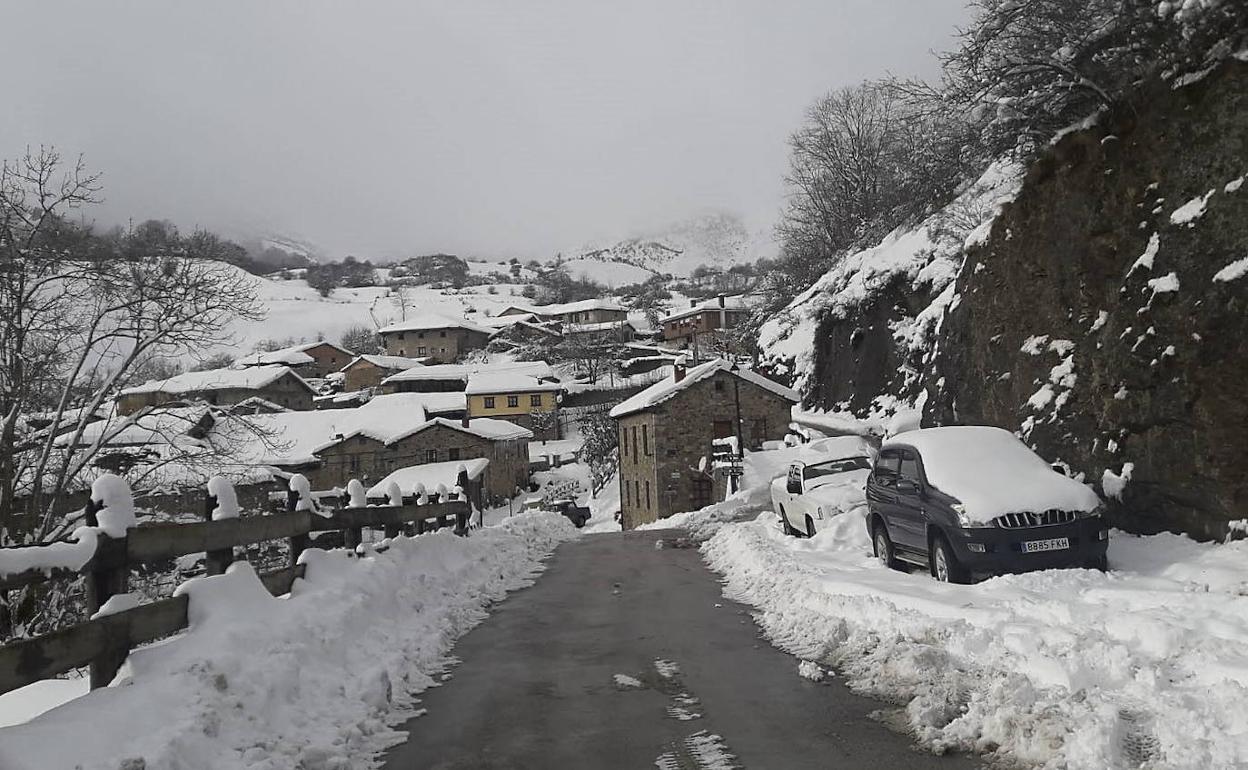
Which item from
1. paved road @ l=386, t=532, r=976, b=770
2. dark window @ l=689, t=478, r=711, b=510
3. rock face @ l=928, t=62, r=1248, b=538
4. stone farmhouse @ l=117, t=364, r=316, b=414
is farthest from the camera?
stone farmhouse @ l=117, t=364, r=316, b=414

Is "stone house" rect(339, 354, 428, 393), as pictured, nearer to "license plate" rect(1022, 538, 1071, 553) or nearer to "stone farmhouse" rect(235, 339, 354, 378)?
"stone farmhouse" rect(235, 339, 354, 378)

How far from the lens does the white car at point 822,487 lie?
16938 mm

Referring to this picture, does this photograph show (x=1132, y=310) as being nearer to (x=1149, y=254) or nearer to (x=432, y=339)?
(x=1149, y=254)

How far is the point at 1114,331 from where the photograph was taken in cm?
1294

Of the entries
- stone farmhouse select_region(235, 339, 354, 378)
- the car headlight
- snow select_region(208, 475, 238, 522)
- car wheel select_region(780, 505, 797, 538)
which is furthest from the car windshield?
stone farmhouse select_region(235, 339, 354, 378)

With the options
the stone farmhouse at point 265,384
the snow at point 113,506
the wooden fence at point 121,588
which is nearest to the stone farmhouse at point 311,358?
the stone farmhouse at point 265,384

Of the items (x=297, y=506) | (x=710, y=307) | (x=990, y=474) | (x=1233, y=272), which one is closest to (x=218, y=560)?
(x=297, y=506)

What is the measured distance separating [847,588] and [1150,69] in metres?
9.47

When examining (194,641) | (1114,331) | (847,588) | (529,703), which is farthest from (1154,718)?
(1114,331)

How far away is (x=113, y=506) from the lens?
5113 mm

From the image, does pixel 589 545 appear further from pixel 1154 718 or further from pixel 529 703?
pixel 1154 718

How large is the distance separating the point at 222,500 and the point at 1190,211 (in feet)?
40.6

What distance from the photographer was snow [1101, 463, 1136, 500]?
12.1 metres

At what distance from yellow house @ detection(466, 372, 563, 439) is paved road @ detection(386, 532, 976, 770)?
72686mm
